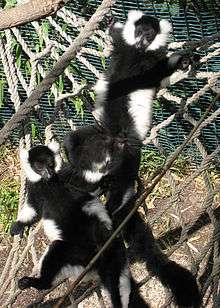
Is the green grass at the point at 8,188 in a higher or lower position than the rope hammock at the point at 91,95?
lower

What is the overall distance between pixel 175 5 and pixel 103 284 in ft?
6.33

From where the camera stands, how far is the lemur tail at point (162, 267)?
2668 millimetres

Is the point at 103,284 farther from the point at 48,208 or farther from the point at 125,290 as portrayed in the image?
the point at 48,208

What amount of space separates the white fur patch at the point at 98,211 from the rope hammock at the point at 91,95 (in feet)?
0.80

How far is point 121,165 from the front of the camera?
2.87m

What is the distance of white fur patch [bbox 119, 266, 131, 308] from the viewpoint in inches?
98.3

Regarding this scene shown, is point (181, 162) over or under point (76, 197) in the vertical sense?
under

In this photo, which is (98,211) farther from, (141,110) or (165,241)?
(165,241)

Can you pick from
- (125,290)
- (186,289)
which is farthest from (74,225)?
(186,289)

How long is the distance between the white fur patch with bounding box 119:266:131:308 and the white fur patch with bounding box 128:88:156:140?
742 mm

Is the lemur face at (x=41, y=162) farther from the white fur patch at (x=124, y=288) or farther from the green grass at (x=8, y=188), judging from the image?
the green grass at (x=8, y=188)

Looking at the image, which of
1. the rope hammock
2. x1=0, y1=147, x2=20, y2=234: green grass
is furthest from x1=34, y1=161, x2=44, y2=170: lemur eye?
x1=0, y1=147, x2=20, y2=234: green grass

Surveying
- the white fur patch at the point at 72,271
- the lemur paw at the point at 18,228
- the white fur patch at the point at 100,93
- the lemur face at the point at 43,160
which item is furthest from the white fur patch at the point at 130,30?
the white fur patch at the point at 72,271

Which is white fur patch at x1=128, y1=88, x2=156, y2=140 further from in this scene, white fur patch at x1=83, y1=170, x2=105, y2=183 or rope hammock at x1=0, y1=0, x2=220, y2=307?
white fur patch at x1=83, y1=170, x2=105, y2=183
